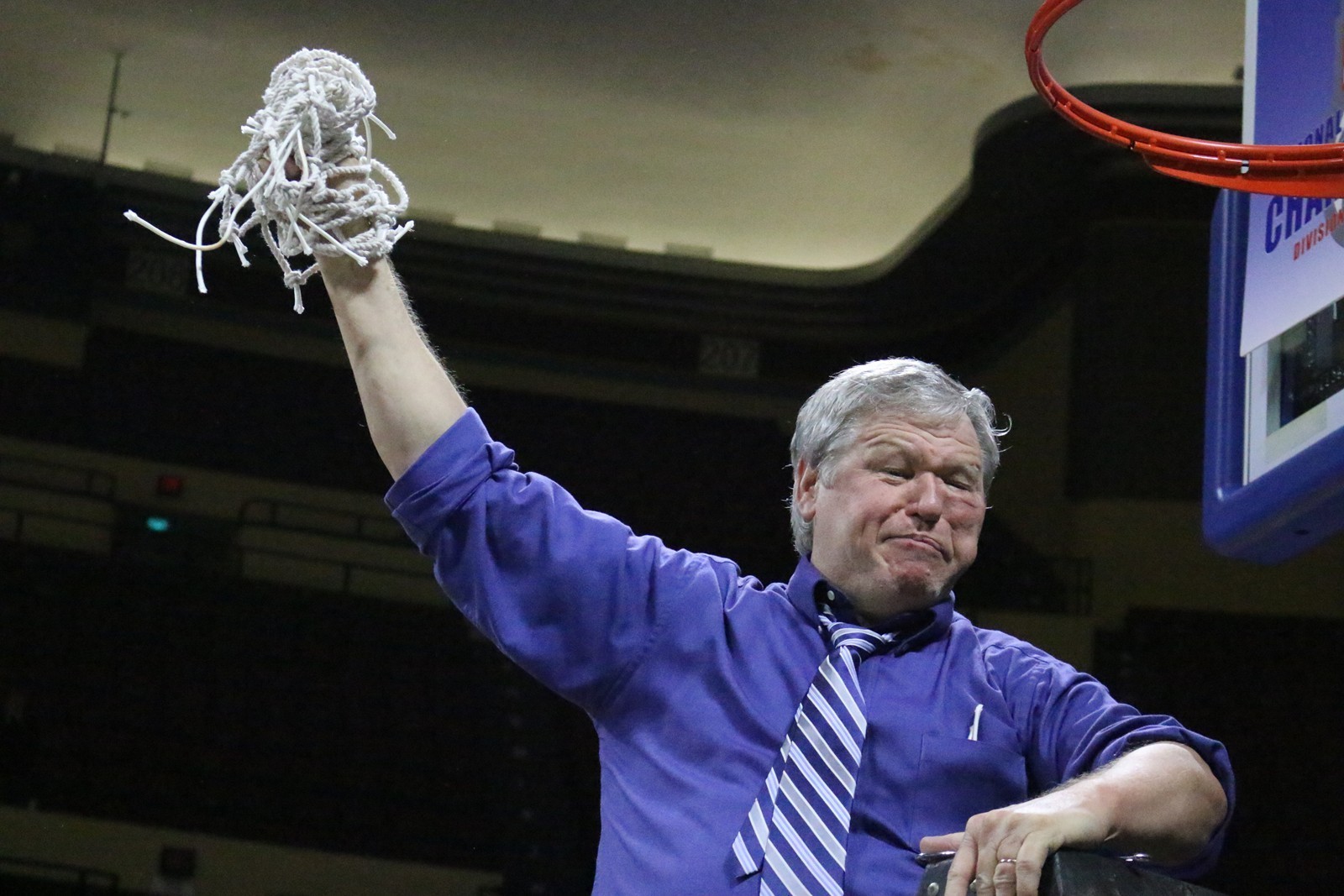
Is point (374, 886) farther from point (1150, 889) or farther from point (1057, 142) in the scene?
point (1150, 889)

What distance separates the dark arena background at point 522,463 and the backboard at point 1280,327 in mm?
3618

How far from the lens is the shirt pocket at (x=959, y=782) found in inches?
58.9

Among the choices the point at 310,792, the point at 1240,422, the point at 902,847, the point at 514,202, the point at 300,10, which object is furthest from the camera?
the point at 514,202

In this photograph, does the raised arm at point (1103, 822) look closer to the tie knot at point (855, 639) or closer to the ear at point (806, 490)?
the tie knot at point (855, 639)

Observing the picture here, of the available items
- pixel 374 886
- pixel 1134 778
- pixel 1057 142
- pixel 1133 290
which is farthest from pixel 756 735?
pixel 1133 290

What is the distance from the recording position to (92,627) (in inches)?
241

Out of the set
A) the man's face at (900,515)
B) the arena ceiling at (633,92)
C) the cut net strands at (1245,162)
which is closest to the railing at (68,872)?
the arena ceiling at (633,92)

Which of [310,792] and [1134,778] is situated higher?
[1134,778]

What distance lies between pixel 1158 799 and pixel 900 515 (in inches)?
16.3

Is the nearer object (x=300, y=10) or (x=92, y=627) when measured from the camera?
(x=300, y=10)

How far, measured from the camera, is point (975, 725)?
1.53 metres

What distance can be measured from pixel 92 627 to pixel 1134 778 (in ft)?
18.0

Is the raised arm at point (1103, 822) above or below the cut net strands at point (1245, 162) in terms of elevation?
below

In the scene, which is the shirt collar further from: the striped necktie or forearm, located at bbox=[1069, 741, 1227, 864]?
forearm, located at bbox=[1069, 741, 1227, 864]
